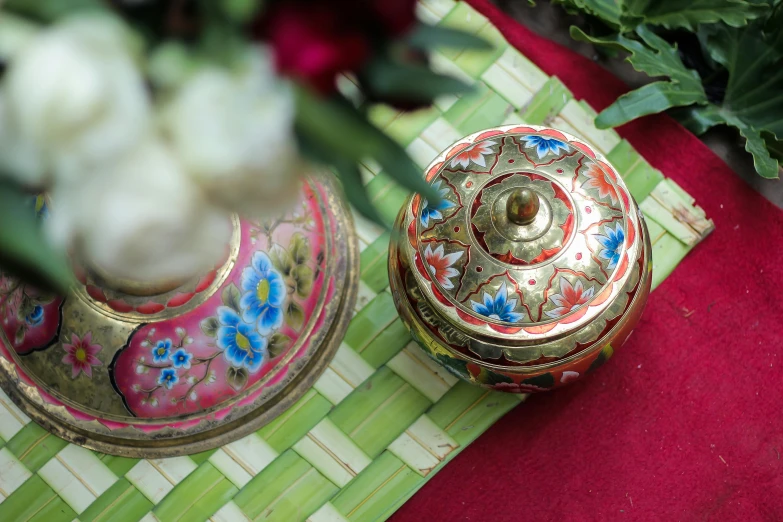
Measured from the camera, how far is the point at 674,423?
0.51 meters

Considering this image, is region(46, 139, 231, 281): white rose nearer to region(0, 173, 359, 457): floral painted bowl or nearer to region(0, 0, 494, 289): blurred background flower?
region(0, 0, 494, 289): blurred background flower

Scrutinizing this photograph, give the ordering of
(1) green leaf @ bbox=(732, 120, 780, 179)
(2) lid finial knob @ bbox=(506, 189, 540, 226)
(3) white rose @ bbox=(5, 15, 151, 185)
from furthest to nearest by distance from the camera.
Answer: (1) green leaf @ bbox=(732, 120, 780, 179) → (2) lid finial knob @ bbox=(506, 189, 540, 226) → (3) white rose @ bbox=(5, 15, 151, 185)

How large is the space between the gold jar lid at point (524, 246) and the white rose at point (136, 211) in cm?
19

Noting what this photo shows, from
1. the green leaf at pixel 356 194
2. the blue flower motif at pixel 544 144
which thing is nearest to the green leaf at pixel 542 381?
the blue flower motif at pixel 544 144

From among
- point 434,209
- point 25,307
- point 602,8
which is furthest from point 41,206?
point 602,8

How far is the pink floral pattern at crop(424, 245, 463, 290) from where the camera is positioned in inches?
14.6

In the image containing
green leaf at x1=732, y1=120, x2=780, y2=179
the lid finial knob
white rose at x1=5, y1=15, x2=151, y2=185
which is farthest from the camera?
green leaf at x1=732, y1=120, x2=780, y2=179

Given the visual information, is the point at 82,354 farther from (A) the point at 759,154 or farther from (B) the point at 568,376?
(A) the point at 759,154

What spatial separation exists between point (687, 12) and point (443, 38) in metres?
0.36

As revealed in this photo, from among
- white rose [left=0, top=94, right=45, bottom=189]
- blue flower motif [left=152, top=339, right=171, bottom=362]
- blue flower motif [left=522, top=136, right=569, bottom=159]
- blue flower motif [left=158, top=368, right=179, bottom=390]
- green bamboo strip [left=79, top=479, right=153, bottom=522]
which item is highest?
white rose [left=0, top=94, right=45, bottom=189]

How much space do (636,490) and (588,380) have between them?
8 cm

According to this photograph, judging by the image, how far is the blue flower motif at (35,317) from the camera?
0.40 m

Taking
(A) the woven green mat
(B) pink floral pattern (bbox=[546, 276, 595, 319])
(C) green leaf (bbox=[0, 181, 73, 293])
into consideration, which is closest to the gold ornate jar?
(B) pink floral pattern (bbox=[546, 276, 595, 319])

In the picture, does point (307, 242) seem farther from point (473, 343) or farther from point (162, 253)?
point (162, 253)
